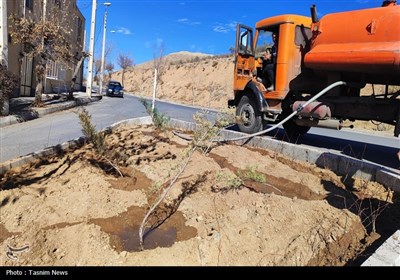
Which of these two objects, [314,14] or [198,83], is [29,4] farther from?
[198,83]

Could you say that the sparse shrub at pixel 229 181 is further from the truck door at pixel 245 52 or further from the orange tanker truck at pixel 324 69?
the truck door at pixel 245 52

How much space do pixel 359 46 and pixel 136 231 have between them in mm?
5271

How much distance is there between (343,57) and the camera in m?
6.88

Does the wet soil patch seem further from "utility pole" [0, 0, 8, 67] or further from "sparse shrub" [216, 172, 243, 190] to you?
"utility pole" [0, 0, 8, 67]

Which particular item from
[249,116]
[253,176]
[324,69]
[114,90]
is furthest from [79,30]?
[253,176]

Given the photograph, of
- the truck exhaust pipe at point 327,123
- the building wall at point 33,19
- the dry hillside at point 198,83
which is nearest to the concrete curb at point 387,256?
the truck exhaust pipe at point 327,123

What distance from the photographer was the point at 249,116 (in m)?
9.52

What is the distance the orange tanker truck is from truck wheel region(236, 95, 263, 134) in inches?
1.0

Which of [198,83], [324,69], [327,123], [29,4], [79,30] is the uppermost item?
[79,30]

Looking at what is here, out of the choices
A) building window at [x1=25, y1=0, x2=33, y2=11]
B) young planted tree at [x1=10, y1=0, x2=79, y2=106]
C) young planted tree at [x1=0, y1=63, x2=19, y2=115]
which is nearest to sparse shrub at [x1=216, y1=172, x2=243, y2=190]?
young planted tree at [x1=0, y1=63, x2=19, y2=115]

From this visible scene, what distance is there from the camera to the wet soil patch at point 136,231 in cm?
387

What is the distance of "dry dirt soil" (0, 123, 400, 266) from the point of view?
361cm

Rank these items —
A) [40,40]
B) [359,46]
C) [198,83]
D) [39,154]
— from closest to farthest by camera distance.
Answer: [359,46], [39,154], [40,40], [198,83]

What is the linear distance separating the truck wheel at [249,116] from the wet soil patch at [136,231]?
201 inches
